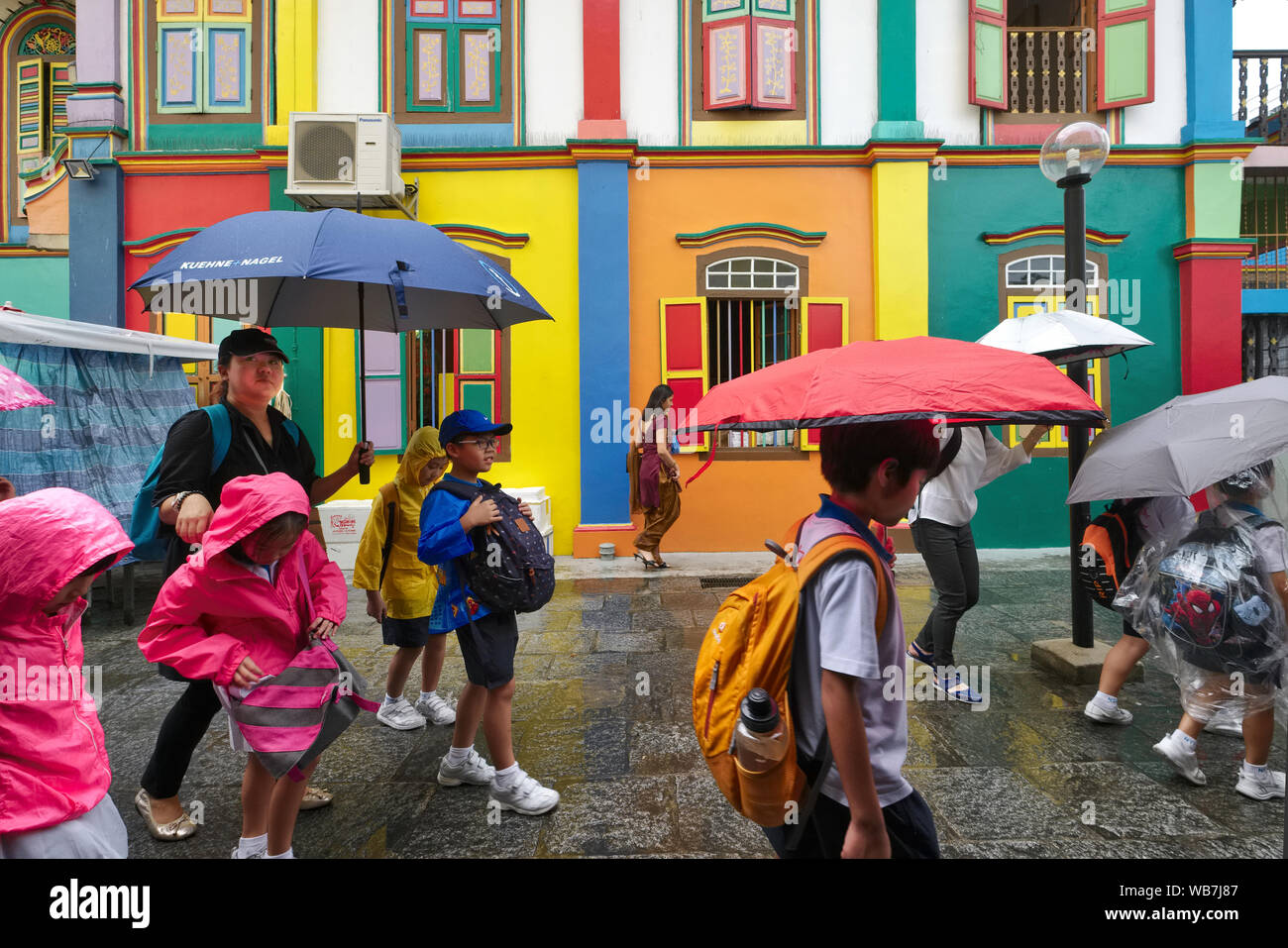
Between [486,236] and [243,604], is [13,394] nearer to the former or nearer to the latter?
[243,604]

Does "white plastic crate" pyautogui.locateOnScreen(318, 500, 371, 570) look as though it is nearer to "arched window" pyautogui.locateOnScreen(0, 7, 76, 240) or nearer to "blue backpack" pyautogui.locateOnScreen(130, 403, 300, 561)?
"blue backpack" pyautogui.locateOnScreen(130, 403, 300, 561)

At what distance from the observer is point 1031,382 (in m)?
1.76

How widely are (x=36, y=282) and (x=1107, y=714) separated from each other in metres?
13.3

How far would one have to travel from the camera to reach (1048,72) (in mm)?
9227

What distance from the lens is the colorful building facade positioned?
870cm

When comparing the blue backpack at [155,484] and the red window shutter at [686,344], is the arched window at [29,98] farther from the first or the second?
the blue backpack at [155,484]

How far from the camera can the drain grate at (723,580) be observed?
288 inches

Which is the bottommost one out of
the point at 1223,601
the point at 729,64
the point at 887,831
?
the point at 887,831

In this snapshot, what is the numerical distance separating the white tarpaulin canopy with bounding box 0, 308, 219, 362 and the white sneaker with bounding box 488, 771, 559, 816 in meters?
4.95

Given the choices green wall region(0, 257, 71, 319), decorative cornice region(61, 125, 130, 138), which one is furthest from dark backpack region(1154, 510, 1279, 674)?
green wall region(0, 257, 71, 319)

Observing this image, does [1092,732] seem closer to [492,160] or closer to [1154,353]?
[1154,353]

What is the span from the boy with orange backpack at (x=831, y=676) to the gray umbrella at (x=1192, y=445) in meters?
1.59

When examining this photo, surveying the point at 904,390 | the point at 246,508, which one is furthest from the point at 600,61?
the point at 904,390
